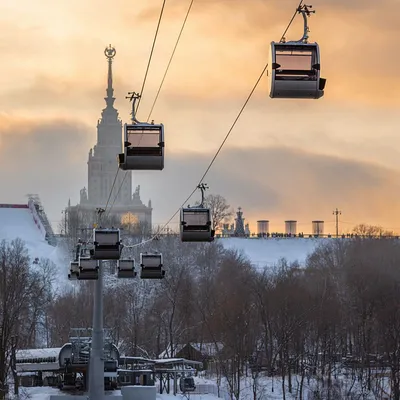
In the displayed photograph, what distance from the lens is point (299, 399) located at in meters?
57.4

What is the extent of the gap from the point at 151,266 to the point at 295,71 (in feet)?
69.0

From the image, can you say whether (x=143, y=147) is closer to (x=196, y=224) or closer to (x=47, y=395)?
(x=196, y=224)

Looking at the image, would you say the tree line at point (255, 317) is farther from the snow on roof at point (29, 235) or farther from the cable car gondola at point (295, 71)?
the cable car gondola at point (295, 71)

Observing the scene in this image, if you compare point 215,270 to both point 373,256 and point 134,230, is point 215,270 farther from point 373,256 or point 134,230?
point 134,230

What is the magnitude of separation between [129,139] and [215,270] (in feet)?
265

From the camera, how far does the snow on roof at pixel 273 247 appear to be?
12456 cm

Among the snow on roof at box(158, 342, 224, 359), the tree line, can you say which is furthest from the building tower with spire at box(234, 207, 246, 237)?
the snow on roof at box(158, 342, 224, 359)

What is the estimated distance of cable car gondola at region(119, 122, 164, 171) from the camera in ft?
76.8

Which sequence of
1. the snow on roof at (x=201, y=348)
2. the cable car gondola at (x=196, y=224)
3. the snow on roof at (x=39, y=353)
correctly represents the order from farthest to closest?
the snow on roof at (x=201, y=348), the snow on roof at (x=39, y=353), the cable car gondola at (x=196, y=224)

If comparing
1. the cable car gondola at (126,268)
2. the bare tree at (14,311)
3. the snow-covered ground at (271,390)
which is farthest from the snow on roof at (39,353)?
the cable car gondola at (126,268)

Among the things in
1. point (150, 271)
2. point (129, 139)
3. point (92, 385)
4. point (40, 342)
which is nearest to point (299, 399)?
point (92, 385)

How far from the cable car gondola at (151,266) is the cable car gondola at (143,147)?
48.3ft

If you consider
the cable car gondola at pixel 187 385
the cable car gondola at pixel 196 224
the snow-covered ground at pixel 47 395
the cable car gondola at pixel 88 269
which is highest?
the cable car gondola at pixel 88 269

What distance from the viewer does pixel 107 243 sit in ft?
112
